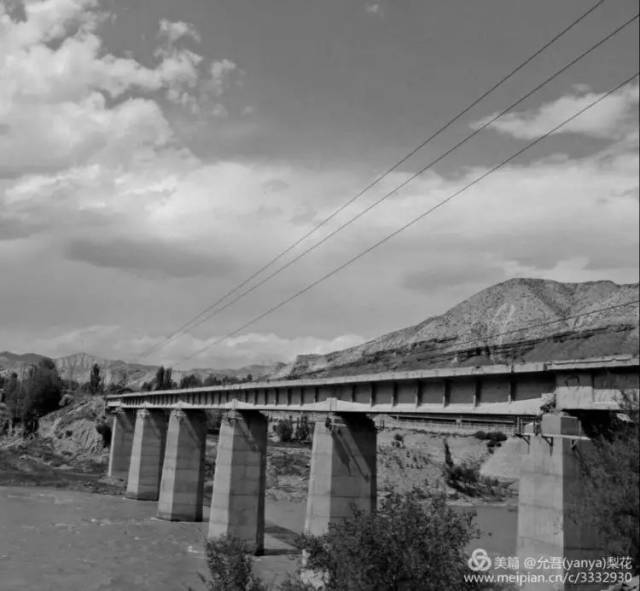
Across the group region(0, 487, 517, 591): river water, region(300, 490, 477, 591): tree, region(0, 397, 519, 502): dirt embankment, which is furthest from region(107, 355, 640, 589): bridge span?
region(0, 397, 519, 502): dirt embankment

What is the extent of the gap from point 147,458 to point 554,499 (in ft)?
191

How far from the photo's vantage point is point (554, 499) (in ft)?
64.1

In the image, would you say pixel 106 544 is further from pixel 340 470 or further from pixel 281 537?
pixel 340 470

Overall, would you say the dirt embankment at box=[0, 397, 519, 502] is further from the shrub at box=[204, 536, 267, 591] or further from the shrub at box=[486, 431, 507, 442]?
the shrub at box=[204, 536, 267, 591]

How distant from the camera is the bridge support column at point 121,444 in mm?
87562

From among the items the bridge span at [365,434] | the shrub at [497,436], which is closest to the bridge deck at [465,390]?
the bridge span at [365,434]

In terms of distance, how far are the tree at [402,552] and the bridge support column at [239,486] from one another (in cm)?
2876

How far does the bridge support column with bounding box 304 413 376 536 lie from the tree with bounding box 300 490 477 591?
17.9 metres

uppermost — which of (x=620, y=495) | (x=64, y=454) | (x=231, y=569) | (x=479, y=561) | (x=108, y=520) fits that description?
(x=620, y=495)

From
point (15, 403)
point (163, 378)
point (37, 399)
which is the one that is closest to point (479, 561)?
point (37, 399)

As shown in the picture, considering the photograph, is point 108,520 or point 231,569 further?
point 108,520

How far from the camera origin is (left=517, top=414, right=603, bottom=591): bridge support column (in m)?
19.0

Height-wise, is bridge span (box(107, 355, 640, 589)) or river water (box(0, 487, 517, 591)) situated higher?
bridge span (box(107, 355, 640, 589))

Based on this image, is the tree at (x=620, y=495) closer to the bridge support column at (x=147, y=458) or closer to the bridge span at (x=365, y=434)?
the bridge span at (x=365, y=434)
